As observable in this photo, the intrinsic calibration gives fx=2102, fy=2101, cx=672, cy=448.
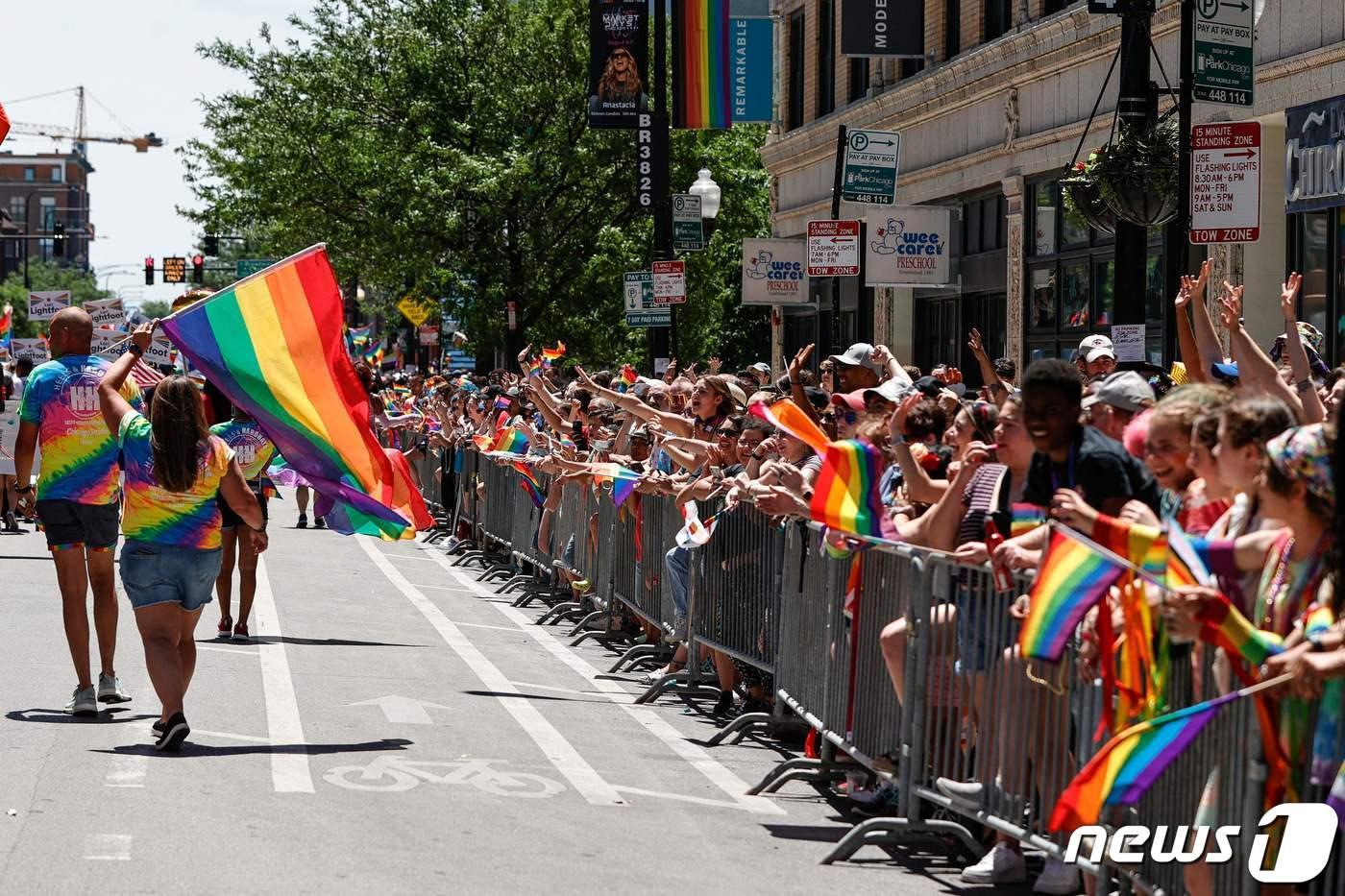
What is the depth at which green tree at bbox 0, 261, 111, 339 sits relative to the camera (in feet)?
395

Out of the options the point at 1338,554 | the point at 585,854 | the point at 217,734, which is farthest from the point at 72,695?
the point at 1338,554

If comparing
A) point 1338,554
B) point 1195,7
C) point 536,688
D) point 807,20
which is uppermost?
point 807,20

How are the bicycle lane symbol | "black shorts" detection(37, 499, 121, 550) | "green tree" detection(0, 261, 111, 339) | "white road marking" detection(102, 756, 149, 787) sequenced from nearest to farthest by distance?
"white road marking" detection(102, 756, 149, 787), the bicycle lane symbol, "black shorts" detection(37, 499, 121, 550), "green tree" detection(0, 261, 111, 339)

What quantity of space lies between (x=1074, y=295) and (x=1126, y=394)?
1712cm

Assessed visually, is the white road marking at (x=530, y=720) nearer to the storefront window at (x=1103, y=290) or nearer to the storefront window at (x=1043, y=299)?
the storefront window at (x=1103, y=290)

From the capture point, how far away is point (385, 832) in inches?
320

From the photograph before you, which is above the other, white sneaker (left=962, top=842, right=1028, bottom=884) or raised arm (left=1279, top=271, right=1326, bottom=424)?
raised arm (left=1279, top=271, right=1326, bottom=424)

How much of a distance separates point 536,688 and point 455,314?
101 feet

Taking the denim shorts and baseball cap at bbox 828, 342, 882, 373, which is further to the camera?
baseball cap at bbox 828, 342, 882, 373

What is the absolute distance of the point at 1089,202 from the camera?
14.9 metres

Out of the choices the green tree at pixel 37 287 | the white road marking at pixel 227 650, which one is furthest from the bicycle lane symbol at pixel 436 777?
the green tree at pixel 37 287

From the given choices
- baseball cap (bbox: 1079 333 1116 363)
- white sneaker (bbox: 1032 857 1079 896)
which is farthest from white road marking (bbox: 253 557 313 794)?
baseball cap (bbox: 1079 333 1116 363)

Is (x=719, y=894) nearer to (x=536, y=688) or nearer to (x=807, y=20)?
(x=536, y=688)

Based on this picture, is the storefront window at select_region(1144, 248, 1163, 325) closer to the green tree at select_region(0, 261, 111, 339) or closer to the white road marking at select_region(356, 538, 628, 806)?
the white road marking at select_region(356, 538, 628, 806)
